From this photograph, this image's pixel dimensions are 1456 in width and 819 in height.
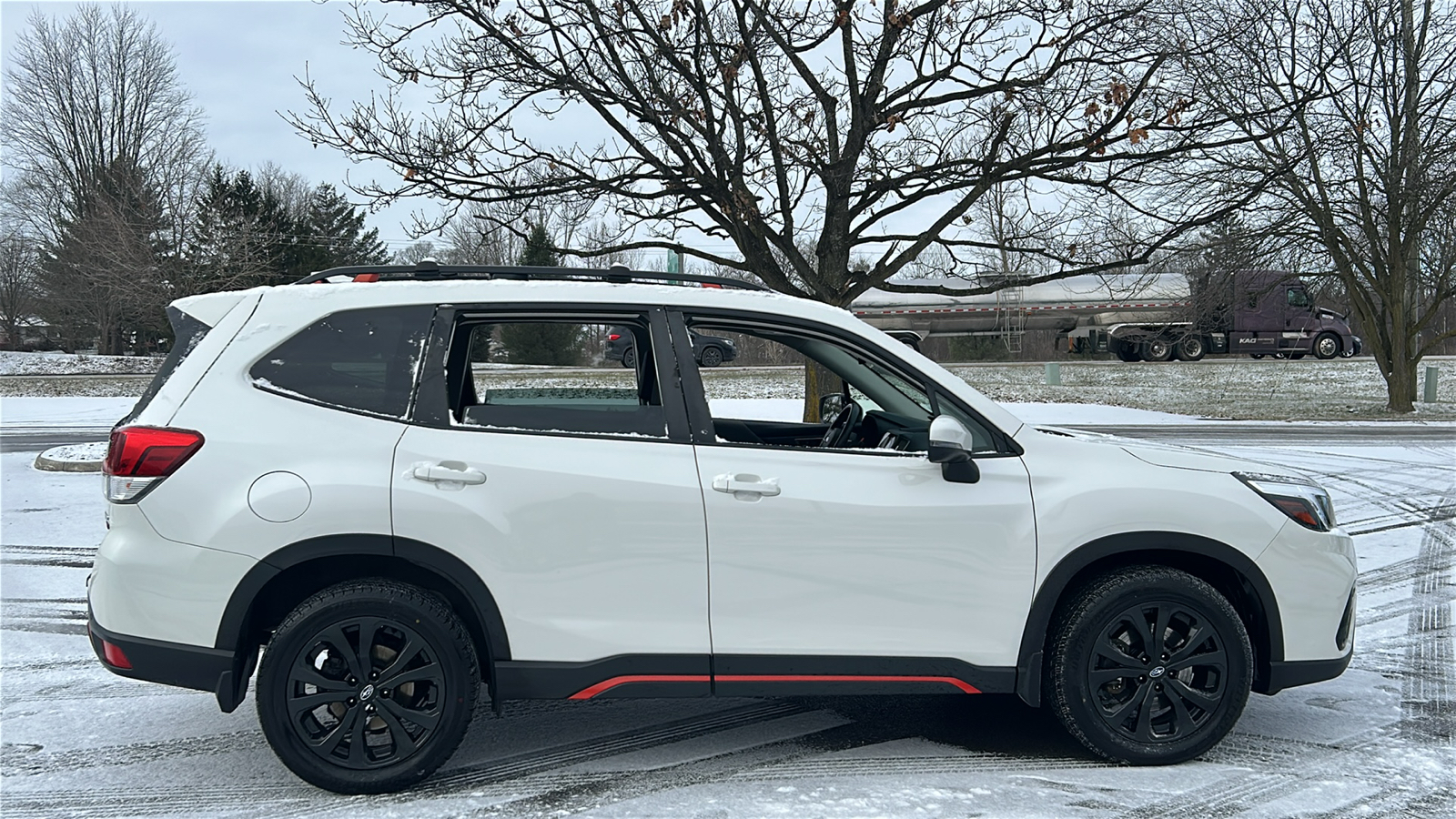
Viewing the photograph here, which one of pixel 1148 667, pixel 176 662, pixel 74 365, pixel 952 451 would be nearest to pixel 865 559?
pixel 952 451

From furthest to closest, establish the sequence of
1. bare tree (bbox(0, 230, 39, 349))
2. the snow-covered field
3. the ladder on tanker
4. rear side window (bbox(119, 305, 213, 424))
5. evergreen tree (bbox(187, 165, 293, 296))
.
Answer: bare tree (bbox(0, 230, 39, 349)) → the ladder on tanker → the snow-covered field → evergreen tree (bbox(187, 165, 293, 296)) → rear side window (bbox(119, 305, 213, 424))

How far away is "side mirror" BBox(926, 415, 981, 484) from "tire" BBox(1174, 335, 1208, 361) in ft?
116

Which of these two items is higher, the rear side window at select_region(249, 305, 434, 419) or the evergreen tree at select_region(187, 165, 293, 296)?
the evergreen tree at select_region(187, 165, 293, 296)

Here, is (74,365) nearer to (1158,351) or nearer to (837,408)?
(1158,351)

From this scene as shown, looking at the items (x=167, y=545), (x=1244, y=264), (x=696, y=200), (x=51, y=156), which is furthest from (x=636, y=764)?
(x=51, y=156)

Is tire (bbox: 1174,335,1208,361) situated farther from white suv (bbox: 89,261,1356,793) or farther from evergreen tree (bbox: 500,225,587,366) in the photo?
white suv (bbox: 89,261,1356,793)

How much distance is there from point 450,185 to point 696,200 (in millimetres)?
3061

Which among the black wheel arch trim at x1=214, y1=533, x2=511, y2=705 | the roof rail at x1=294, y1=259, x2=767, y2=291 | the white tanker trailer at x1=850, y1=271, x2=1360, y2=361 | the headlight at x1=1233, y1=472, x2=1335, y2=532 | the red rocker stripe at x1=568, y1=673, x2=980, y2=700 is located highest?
the white tanker trailer at x1=850, y1=271, x2=1360, y2=361

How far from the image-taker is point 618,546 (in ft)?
11.5

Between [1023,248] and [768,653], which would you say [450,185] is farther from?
[768,653]

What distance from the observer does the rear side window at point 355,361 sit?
11.7ft

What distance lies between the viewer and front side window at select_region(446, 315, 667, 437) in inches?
143

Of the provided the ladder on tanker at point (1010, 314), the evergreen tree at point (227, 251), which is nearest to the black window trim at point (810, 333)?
the evergreen tree at point (227, 251)

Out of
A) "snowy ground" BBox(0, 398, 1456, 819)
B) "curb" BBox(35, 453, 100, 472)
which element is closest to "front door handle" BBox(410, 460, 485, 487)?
"snowy ground" BBox(0, 398, 1456, 819)
